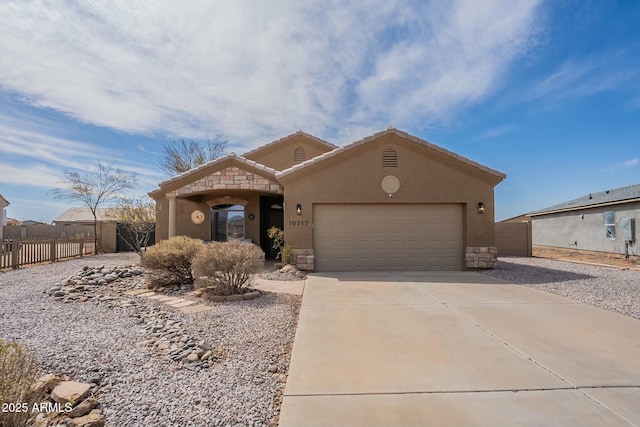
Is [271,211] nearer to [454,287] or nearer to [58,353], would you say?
[454,287]

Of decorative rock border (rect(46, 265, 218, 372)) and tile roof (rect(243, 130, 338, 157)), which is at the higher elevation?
tile roof (rect(243, 130, 338, 157))

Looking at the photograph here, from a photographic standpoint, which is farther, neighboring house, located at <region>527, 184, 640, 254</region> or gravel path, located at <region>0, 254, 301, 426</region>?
neighboring house, located at <region>527, 184, 640, 254</region>

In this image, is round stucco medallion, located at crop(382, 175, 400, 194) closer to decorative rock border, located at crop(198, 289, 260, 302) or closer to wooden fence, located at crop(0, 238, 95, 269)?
decorative rock border, located at crop(198, 289, 260, 302)

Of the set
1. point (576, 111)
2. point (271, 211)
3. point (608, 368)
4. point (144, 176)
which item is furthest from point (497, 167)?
point (144, 176)

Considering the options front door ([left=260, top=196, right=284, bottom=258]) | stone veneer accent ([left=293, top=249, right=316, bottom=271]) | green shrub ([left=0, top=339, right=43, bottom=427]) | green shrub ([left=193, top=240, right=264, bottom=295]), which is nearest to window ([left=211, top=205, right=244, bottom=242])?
front door ([left=260, top=196, right=284, bottom=258])

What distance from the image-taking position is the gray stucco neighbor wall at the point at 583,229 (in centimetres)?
1606

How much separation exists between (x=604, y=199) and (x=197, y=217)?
21.7 metres

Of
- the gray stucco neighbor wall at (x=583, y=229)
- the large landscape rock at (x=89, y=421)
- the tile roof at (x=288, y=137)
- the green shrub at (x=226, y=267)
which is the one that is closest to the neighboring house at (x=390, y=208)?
the green shrub at (x=226, y=267)

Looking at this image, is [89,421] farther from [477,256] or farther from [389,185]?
[477,256]

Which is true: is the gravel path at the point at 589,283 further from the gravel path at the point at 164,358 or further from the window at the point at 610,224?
the gravel path at the point at 164,358

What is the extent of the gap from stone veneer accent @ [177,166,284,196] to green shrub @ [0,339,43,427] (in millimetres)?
10288

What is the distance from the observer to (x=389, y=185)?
444 inches

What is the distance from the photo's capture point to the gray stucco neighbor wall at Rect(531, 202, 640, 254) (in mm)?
16062

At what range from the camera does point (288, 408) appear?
2.95 metres
